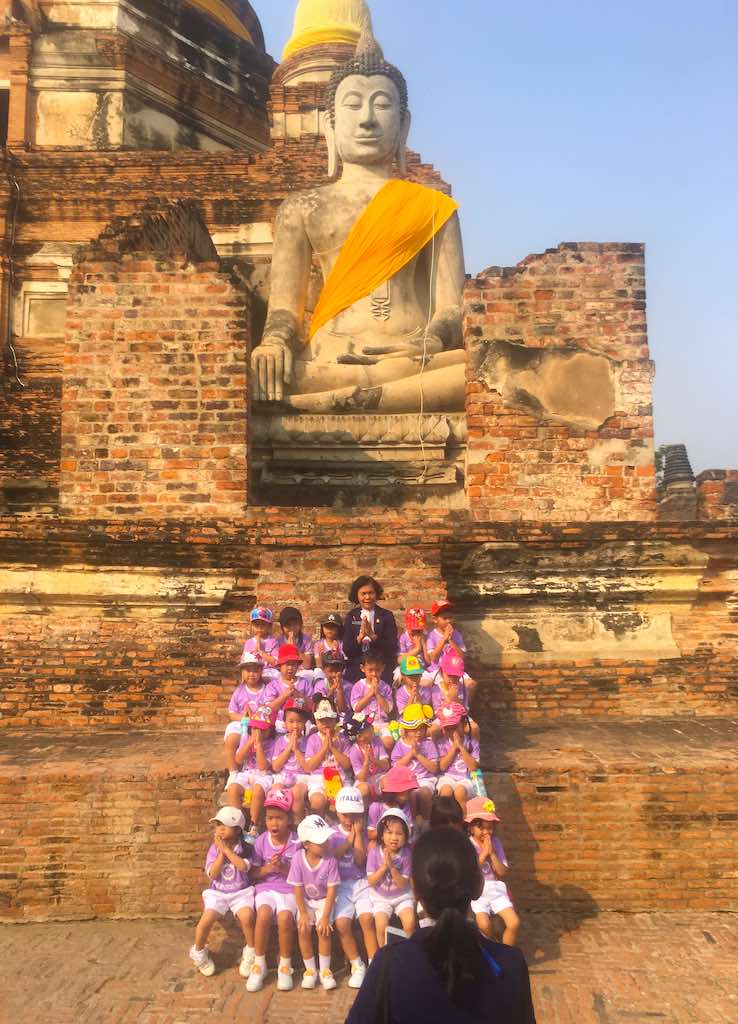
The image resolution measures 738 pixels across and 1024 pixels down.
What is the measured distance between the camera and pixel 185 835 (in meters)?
4.25

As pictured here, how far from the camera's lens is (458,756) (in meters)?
4.30

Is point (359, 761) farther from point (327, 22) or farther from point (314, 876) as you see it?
point (327, 22)

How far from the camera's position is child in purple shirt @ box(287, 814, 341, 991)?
3.64m

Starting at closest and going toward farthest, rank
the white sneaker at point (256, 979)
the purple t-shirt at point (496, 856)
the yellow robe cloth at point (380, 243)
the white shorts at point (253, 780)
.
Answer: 1. the white sneaker at point (256, 979)
2. the purple t-shirt at point (496, 856)
3. the white shorts at point (253, 780)
4. the yellow robe cloth at point (380, 243)

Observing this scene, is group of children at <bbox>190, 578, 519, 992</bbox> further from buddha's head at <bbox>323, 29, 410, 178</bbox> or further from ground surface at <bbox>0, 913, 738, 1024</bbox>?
buddha's head at <bbox>323, 29, 410, 178</bbox>

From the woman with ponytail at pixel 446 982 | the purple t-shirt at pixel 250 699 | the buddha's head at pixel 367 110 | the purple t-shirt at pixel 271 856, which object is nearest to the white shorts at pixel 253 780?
the purple t-shirt at pixel 271 856

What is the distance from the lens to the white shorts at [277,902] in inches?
146

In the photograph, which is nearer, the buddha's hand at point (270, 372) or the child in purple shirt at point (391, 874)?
the child in purple shirt at point (391, 874)

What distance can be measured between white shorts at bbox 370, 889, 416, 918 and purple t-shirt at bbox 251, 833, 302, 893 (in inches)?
14.3

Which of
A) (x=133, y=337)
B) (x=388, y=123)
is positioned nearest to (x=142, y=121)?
(x=388, y=123)

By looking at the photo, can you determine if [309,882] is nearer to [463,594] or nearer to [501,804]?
[501,804]

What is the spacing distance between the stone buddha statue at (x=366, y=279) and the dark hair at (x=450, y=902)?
522cm

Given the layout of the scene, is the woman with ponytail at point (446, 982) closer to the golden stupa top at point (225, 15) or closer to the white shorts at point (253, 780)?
the white shorts at point (253, 780)

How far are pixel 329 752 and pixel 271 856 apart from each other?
1.83 ft
